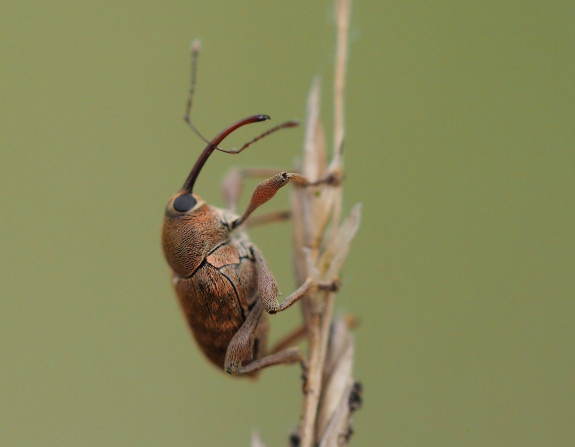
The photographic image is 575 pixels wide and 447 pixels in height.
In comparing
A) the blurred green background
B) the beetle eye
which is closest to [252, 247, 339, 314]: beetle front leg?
the beetle eye

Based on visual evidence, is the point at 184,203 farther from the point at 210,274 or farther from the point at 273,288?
the point at 273,288

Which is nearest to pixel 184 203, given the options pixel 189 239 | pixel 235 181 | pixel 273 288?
pixel 189 239

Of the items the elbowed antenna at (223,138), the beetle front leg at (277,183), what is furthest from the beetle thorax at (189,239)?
the beetle front leg at (277,183)

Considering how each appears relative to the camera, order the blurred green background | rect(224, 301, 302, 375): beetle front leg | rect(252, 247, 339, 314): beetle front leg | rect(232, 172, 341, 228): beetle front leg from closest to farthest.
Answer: rect(252, 247, 339, 314): beetle front leg < rect(232, 172, 341, 228): beetle front leg < rect(224, 301, 302, 375): beetle front leg < the blurred green background

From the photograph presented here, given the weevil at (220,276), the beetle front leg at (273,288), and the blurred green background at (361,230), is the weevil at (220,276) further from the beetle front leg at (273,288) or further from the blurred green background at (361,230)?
the blurred green background at (361,230)

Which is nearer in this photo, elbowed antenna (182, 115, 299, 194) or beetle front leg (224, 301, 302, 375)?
elbowed antenna (182, 115, 299, 194)

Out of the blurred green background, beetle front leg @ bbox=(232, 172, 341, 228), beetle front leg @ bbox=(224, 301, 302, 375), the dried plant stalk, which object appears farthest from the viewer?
the blurred green background

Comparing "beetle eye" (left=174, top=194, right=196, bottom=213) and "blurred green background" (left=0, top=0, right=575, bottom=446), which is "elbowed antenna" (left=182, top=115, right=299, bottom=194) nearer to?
"beetle eye" (left=174, top=194, right=196, bottom=213)
